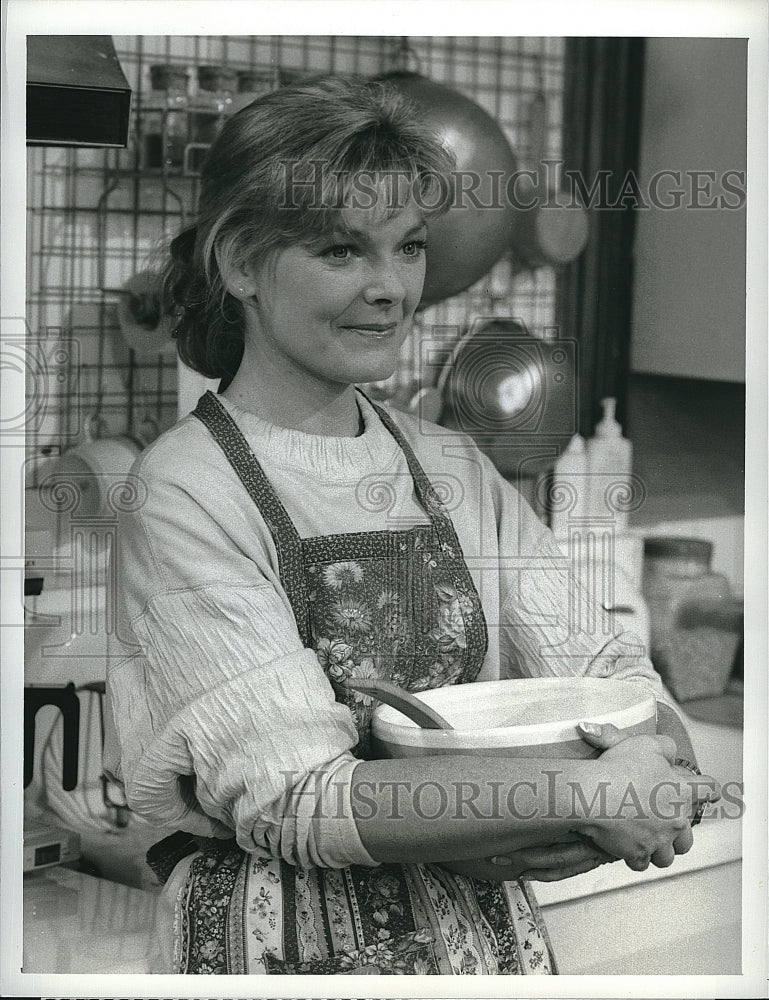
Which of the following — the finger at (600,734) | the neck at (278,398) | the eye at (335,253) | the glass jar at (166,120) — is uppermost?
the glass jar at (166,120)

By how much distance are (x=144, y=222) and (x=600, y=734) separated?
611mm

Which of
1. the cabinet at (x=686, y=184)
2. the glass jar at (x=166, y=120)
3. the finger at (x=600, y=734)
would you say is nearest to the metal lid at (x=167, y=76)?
the glass jar at (x=166, y=120)

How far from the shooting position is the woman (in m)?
1.00

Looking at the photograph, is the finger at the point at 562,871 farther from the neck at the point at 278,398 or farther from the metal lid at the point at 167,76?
the metal lid at the point at 167,76

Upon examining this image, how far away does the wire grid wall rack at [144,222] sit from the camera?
1041mm

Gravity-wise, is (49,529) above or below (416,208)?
below

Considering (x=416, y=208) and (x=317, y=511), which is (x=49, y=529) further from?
(x=416, y=208)

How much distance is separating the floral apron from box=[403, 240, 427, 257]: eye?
145mm

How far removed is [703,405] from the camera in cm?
109

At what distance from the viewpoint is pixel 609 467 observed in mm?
1082

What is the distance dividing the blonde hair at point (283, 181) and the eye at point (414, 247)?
0.03 meters

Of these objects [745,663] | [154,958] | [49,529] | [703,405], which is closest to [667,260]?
[703,405]

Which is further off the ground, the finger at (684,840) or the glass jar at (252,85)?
the glass jar at (252,85)

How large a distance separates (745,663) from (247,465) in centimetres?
51
